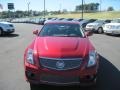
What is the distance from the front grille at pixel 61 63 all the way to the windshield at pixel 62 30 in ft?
6.42

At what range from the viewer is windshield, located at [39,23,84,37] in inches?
297

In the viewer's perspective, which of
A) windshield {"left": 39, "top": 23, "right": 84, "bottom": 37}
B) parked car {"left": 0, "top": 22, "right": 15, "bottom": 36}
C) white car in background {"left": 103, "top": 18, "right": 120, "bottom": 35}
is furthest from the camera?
white car in background {"left": 103, "top": 18, "right": 120, "bottom": 35}

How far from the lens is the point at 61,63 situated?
219 inches

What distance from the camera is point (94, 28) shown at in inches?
1042

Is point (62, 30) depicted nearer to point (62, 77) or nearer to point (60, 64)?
point (60, 64)

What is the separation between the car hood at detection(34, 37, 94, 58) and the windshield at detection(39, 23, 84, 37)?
0.56m

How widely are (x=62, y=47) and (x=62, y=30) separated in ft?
5.79

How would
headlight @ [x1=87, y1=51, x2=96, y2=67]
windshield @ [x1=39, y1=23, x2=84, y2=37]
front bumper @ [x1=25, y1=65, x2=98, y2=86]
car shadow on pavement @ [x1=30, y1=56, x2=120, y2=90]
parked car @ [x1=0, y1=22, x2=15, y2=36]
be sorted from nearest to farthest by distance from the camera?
front bumper @ [x1=25, y1=65, x2=98, y2=86], headlight @ [x1=87, y1=51, x2=96, y2=67], car shadow on pavement @ [x1=30, y1=56, x2=120, y2=90], windshield @ [x1=39, y1=23, x2=84, y2=37], parked car @ [x1=0, y1=22, x2=15, y2=36]

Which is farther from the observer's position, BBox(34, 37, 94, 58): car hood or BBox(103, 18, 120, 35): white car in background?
BBox(103, 18, 120, 35): white car in background

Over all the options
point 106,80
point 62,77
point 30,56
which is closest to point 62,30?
point 106,80

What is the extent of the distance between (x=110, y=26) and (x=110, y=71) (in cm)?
A: 1565

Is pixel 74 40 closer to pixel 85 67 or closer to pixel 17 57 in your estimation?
pixel 85 67

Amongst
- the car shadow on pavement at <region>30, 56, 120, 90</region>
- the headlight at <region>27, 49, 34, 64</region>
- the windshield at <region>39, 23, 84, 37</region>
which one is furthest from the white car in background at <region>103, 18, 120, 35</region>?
the headlight at <region>27, 49, 34, 64</region>

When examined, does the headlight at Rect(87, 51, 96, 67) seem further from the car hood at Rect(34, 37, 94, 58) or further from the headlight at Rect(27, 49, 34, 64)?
the headlight at Rect(27, 49, 34, 64)
